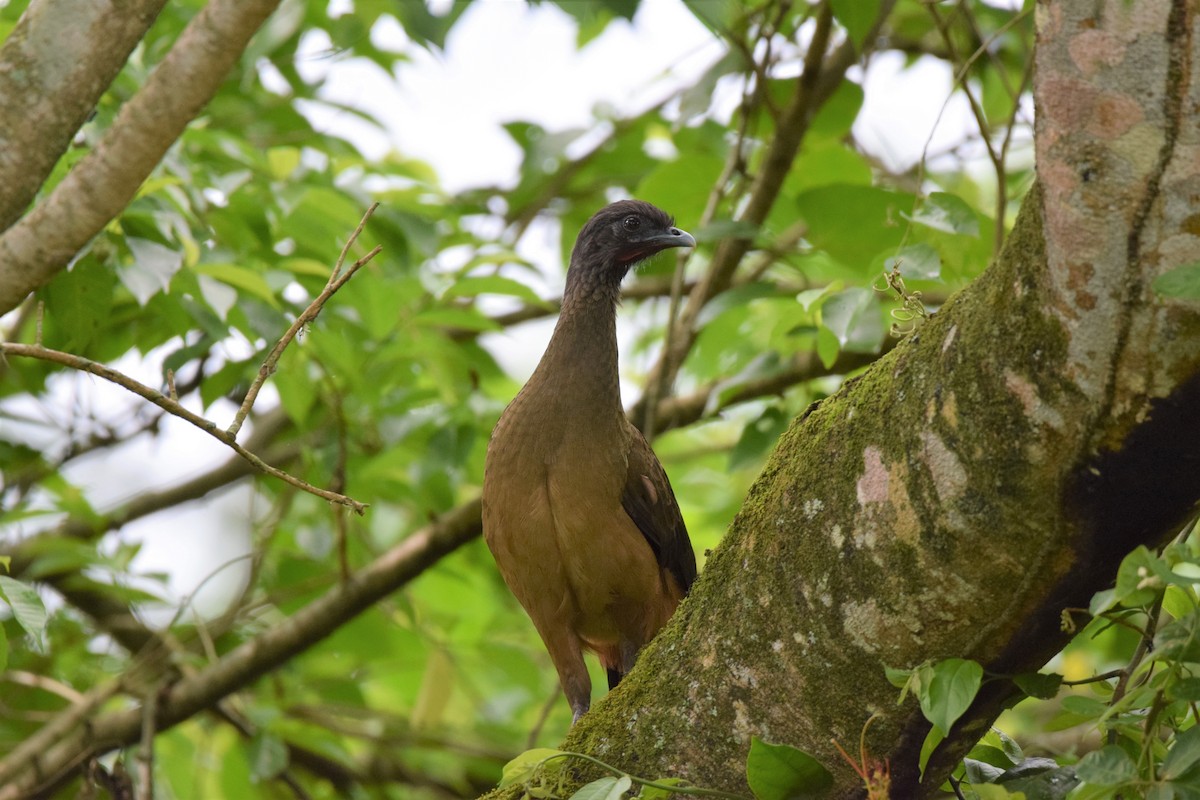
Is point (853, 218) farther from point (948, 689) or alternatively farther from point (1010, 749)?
point (948, 689)

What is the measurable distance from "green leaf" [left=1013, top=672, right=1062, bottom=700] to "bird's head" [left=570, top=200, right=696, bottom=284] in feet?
7.93

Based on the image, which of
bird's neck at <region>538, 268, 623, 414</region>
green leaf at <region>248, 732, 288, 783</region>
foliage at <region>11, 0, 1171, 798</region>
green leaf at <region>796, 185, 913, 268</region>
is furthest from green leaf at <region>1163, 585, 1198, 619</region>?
green leaf at <region>248, 732, 288, 783</region>

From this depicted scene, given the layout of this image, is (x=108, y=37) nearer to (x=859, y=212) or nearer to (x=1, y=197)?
Answer: (x=1, y=197)

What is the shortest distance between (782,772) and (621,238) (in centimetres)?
250

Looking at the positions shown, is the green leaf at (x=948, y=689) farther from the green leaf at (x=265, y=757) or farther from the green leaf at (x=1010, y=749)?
the green leaf at (x=265, y=757)

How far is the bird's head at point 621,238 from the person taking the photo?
422cm

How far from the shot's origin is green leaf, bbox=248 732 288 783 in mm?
4660

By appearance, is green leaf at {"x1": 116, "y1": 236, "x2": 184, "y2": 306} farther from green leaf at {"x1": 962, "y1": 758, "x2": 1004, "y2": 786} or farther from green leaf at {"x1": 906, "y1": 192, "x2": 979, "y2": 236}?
green leaf at {"x1": 962, "y1": 758, "x2": 1004, "y2": 786}

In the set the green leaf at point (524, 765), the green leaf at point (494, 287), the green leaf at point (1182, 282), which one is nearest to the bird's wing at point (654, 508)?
the green leaf at point (494, 287)

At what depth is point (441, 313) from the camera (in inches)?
164

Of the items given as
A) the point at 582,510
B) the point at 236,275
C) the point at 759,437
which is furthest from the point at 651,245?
the point at 236,275

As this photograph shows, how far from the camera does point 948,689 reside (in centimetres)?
191

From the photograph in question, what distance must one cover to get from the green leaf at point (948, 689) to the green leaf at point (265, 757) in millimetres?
3387

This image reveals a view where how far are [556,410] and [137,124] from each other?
4.75ft
